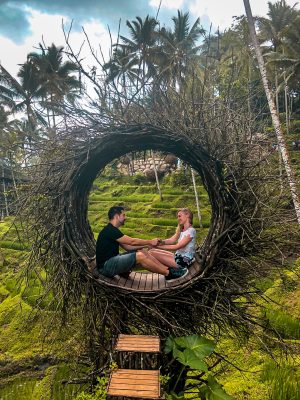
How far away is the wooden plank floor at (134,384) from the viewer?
7.97 feet

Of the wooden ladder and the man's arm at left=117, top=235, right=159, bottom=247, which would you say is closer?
the wooden ladder

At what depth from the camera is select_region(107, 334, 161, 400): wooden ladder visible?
2.44m

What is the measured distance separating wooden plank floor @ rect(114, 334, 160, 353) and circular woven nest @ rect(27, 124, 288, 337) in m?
0.28

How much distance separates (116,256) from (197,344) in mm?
1374

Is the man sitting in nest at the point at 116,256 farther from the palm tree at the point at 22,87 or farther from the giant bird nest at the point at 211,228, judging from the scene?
the palm tree at the point at 22,87

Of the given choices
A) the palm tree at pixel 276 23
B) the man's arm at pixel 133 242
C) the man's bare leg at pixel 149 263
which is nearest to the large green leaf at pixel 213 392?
the man's bare leg at pixel 149 263

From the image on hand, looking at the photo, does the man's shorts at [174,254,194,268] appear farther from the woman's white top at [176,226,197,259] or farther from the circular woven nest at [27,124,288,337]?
the circular woven nest at [27,124,288,337]

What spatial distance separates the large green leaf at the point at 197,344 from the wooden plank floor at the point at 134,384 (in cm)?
47

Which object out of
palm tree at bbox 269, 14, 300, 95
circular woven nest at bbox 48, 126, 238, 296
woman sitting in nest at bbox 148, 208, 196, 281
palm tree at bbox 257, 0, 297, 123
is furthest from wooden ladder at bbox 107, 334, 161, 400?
palm tree at bbox 257, 0, 297, 123

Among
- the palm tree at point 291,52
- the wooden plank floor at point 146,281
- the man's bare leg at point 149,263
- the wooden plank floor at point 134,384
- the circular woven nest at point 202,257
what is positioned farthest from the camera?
the palm tree at point 291,52

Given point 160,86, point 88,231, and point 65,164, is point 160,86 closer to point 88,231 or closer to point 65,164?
point 65,164

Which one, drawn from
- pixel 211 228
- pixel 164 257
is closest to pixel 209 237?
pixel 211 228

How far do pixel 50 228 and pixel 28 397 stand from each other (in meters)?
2.98

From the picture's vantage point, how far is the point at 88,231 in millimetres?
4586
